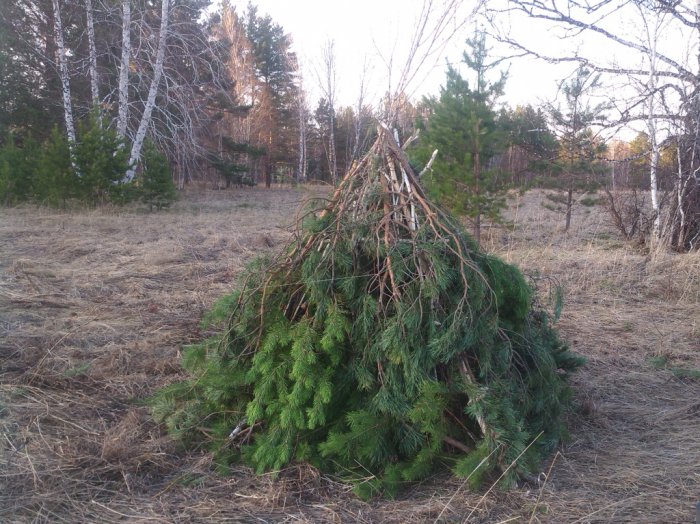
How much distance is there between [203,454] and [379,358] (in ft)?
3.44

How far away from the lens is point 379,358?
2.59m

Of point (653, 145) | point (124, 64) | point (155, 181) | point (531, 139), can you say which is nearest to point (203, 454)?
point (653, 145)

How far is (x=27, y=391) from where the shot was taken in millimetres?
3318

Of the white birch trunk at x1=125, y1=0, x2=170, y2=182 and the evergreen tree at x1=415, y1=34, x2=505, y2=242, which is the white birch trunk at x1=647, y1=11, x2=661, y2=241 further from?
the white birch trunk at x1=125, y1=0, x2=170, y2=182

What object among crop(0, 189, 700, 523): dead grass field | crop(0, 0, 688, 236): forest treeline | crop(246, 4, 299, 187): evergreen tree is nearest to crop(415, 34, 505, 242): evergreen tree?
crop(0, 0, 688, 236): forest treeline

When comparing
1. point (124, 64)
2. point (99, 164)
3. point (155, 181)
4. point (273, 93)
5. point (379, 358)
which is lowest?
point (379, 358)

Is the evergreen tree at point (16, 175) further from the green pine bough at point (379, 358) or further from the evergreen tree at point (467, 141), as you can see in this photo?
the green pine bough at point (379, 358)

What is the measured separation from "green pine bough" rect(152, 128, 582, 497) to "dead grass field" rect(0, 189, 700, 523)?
0.46 feet

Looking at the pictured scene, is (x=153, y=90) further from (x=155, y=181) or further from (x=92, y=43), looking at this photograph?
(x=155, y=181)

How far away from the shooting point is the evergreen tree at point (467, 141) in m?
10.9

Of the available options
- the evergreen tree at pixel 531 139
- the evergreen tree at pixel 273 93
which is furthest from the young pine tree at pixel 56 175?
the evergreen tree at pixel 273 93

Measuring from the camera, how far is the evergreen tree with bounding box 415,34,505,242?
1095cm

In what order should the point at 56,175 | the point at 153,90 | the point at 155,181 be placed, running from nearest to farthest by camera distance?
the point at 56,175 < the point at 155,181 < the point at 153,90

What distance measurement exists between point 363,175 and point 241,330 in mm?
1047
